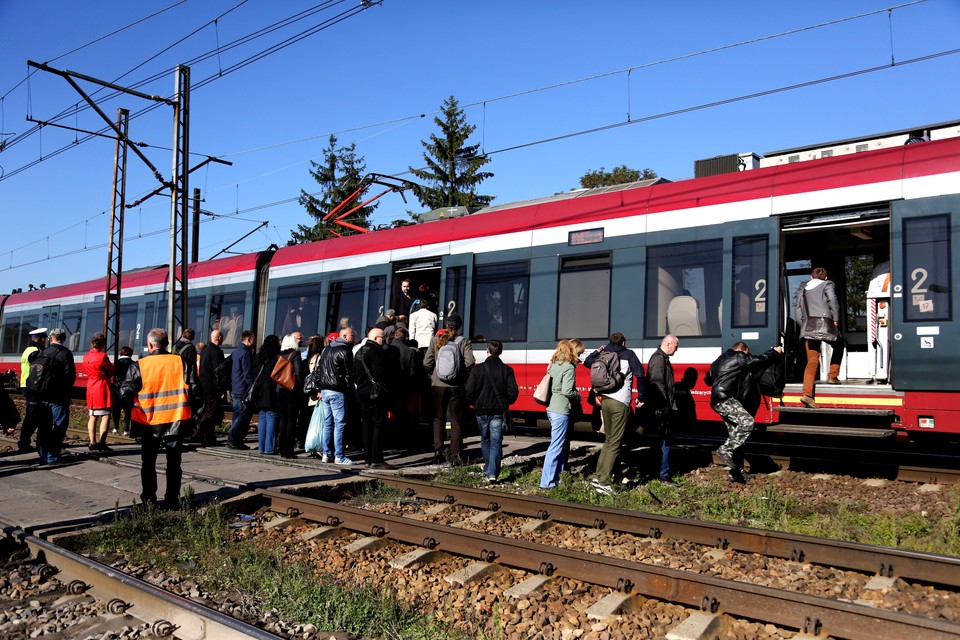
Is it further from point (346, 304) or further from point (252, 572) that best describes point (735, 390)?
point (346, 304)

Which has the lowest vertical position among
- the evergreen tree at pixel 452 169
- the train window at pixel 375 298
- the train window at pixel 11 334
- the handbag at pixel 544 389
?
the handbag at pixel 544 389

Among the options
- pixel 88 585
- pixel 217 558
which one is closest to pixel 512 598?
pixel 217 558

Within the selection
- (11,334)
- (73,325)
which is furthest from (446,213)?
(11,334)

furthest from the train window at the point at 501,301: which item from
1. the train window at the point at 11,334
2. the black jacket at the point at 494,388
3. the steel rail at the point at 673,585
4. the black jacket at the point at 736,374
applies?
the train window at the point at 11,334

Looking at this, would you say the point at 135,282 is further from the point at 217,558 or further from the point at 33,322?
the point at 217,558

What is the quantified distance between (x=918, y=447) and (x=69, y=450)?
41.2 feet

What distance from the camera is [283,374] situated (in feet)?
35.6

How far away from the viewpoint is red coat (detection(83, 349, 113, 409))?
11.3 meters

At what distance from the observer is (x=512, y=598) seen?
5.13 meters

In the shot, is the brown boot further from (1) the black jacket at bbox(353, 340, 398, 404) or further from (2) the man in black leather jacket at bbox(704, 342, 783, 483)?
(1) the black jacket at bbox(353, 340, 398, 404)

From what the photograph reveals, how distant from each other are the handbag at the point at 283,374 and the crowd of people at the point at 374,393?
2 cm

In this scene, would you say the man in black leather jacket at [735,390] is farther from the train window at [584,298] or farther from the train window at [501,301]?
the train window at [501,301]

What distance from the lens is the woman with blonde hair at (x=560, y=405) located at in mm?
8883

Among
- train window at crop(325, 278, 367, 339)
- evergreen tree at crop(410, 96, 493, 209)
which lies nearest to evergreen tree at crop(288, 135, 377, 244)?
evergreen tree at crop(410, 96, 493, 209)
